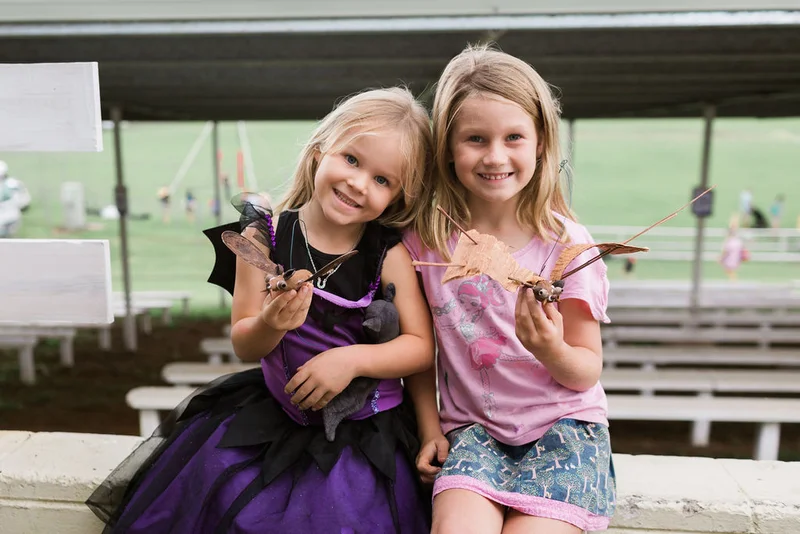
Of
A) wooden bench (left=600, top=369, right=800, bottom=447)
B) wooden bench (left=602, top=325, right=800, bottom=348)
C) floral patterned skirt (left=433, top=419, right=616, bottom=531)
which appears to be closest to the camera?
floral patterned skirt (left=433, top=419, right=616, bottom=531)

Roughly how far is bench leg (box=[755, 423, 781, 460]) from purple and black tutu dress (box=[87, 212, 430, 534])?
287 centimetres

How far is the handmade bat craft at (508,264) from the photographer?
1136 mm

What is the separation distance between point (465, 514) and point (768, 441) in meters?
3.06

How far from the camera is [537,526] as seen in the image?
122cm

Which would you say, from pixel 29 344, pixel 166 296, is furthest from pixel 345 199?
pixel 166 296

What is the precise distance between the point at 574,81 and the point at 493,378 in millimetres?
3524

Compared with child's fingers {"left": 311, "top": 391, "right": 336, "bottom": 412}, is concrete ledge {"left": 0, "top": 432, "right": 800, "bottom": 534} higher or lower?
lower

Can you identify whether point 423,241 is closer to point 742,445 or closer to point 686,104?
point 742,445

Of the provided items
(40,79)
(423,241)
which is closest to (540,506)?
(423,241)

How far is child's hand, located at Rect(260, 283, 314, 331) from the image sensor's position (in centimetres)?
116

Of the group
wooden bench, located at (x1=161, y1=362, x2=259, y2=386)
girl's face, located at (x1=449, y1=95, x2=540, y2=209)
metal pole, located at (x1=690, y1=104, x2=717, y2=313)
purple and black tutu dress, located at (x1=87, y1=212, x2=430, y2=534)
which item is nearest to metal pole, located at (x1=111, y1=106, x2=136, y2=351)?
wooden bench, located at (x1=161, y1=362, x2=259, y2=386)

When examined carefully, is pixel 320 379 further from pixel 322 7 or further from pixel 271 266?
pixel 322 7

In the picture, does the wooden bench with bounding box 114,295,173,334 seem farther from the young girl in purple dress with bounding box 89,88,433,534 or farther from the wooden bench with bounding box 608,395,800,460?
the young girl in purple dress with bounding box 89,88,433,534

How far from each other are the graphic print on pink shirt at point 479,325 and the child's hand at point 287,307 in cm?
41
